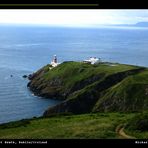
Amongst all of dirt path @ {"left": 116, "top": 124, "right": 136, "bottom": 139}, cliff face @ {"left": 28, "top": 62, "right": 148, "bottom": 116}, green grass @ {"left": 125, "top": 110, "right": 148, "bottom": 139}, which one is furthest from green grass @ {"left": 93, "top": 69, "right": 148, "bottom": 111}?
dirt path @ {"left": 116, "top": 124, "right": 136, "bottom": 139}

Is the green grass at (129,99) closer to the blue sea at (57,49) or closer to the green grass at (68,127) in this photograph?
the green grass at (68,127)

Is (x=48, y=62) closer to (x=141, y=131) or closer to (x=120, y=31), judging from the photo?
(x=120, y=31)

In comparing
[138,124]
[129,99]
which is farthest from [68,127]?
[129,99]

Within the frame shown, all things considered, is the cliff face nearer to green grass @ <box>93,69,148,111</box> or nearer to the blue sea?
green grass @ <box>93,69,148,111</box>

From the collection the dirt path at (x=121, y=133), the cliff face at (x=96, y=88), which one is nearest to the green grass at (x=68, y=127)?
the dirt path at (x=121, y=133)
